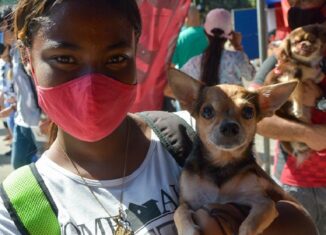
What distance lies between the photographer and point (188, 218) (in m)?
1.75

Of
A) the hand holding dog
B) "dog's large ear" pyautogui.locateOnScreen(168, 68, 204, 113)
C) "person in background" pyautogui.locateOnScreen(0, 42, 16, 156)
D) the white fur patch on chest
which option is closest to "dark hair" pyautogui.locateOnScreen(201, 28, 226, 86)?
the hand holding dog

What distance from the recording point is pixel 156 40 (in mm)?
3395

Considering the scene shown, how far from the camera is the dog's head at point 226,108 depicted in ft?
7.15

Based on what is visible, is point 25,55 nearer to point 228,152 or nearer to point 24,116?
point 228,152

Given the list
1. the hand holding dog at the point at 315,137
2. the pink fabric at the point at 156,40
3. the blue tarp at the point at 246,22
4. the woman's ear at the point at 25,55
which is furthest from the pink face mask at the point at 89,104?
the blue tarp at the point at 246,22

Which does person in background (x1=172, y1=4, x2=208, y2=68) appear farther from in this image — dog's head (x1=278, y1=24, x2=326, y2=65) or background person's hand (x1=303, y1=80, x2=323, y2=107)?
background person's hand (x1=303, y1=80, x2=323, y2=107)

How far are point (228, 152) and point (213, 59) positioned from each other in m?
3.70

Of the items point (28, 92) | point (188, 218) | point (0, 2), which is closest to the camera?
point (188, 218)

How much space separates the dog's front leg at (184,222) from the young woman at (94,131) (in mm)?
34

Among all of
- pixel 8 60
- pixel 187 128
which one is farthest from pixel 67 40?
pixel 8 60

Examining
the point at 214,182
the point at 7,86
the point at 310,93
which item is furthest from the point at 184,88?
the point at 7,86

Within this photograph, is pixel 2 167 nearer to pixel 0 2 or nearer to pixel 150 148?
pixel 0 2

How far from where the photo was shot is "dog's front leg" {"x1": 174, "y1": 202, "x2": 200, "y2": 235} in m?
1.70

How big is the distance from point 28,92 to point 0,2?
359 centimetres
